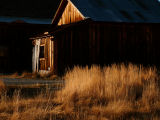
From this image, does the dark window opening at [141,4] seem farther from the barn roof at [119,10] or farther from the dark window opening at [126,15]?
the dark window opening at [126,15]

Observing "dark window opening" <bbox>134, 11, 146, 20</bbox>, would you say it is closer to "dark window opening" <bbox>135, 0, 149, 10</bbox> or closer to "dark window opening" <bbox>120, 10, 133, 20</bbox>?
"dark window opening" <bbox>120, 10, 133, 20</bbox>

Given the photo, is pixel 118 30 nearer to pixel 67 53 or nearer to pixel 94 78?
pixel 67 53

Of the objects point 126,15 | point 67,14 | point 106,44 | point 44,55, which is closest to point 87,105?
point 106,44

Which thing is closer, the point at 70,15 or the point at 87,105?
the point at 87,105

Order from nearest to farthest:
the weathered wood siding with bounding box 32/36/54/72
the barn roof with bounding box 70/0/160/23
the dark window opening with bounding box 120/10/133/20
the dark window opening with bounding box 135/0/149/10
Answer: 1. the barn roof with bounding box 70/0/160/23
2. the dark window opening with bounding box 120/10/133/20
3. the weathered wood siding with bounding box 32/36/54/72
4. the dark window opening with bounding box 135/0/149/10

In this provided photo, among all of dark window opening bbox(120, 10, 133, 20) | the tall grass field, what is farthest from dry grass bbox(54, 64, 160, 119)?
dark window opening bbox(120, 10, 133, 20)

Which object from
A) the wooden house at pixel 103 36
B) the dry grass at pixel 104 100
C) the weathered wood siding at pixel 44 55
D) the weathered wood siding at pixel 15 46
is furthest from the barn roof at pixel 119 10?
the weathered wood siding at pixel 15 46

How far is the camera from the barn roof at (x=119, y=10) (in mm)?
16406

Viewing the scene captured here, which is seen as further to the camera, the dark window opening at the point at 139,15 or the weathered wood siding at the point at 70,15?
the weathered wood siding at the point at 70,15

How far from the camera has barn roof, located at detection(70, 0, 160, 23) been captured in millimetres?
Answer: 16406

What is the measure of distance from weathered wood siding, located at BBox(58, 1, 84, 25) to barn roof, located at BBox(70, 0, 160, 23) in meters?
0.61

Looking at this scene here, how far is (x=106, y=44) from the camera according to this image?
16.2 meters

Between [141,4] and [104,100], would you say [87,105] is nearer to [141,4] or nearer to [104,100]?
[104,100]

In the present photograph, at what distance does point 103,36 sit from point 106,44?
19.0 inches
